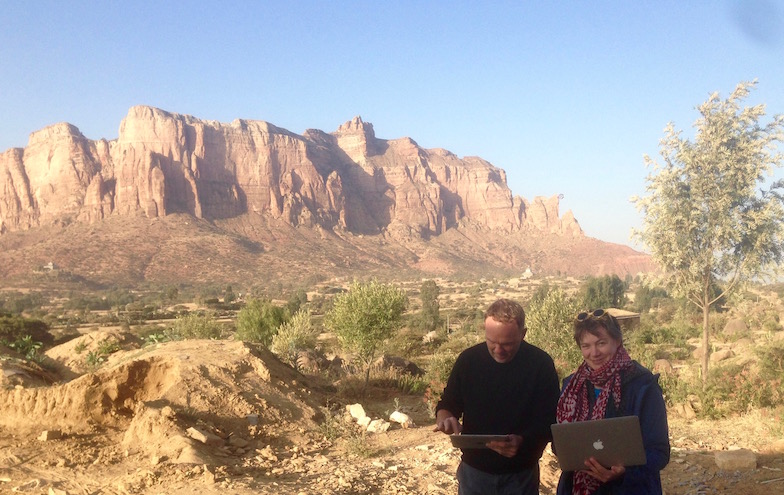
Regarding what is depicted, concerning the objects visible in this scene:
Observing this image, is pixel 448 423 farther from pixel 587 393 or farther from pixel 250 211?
pixel 250 211

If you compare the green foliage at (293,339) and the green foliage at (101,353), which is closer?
the green foliage at (101,353)

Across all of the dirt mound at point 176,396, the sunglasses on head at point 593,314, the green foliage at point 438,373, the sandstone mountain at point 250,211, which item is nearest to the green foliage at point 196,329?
the dirt mound at point 176,396

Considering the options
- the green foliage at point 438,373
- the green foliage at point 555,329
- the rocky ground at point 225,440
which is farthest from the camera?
the green foliage at point 555,329

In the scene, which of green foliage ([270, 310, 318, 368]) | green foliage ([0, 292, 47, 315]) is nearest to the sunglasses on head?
green foliage ([270, 310, 318, 368])

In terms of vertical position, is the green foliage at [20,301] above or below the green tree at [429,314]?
below

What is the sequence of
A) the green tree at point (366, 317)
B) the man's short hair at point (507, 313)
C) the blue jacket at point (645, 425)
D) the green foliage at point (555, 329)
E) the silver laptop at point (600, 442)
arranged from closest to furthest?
the silver laptop at point (600, 442)
the blue jacket at point (645, 425)
the man's short hair at point (507, 313)
the green foliage at point (555, 329)
the green tree at point (366, 317)

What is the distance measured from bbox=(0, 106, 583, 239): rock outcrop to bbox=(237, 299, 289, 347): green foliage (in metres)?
68.9

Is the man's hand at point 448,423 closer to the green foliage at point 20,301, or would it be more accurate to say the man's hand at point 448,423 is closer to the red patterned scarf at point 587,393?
the red patterned scarf at point 587,393

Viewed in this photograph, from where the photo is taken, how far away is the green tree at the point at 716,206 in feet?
33.9

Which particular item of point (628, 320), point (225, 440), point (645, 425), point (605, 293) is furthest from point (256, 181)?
point (645, 425)

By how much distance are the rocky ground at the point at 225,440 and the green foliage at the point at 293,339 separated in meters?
5.57

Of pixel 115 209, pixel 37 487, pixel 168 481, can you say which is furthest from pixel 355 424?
pixel 115 209

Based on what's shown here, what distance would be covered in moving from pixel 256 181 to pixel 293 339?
9182cm

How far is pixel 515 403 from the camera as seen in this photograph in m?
3.26
